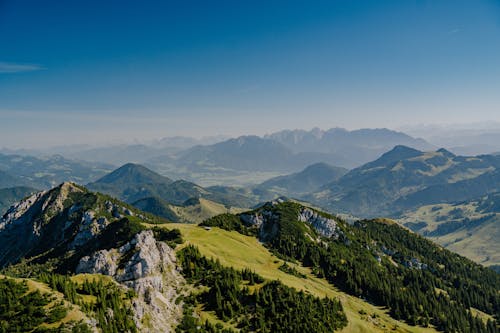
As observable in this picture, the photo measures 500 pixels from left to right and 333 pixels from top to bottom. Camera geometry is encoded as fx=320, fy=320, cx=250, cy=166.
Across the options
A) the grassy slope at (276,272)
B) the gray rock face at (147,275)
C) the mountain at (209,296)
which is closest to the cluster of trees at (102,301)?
the mountain at (209,296)

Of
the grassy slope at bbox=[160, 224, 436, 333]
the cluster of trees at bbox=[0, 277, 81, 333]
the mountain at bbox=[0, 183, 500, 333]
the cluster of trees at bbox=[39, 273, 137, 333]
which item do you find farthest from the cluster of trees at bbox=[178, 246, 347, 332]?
the cluster of trees at bbox=[0, 277, 81, 333]

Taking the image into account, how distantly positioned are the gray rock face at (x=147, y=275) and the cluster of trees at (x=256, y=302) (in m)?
6.45

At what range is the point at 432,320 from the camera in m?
164

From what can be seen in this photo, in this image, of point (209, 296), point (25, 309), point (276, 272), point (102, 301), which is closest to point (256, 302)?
point (209, 296)

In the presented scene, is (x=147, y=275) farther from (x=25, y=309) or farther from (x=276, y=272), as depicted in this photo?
(x=276, y=272)

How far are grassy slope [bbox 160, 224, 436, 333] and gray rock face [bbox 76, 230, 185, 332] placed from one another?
2908 cm

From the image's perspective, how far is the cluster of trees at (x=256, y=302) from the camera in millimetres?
106125

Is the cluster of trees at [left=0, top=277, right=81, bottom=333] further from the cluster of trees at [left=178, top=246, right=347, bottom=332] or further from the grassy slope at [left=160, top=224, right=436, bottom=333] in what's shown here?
the grassy slope at [left=160, top=224, right=436, bottom=333]

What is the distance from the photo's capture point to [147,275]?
107250 millimetres

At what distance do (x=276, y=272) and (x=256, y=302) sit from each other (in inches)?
1837

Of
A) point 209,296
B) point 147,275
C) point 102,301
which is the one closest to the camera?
point 102,301

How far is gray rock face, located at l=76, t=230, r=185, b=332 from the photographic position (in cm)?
9388

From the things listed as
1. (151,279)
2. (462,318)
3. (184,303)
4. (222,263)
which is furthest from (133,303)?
(462,318)

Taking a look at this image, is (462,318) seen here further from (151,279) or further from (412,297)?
(151,279)
